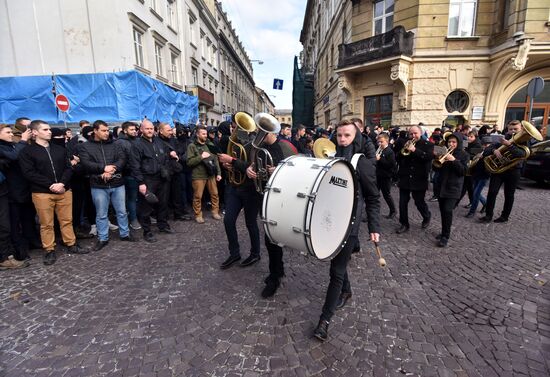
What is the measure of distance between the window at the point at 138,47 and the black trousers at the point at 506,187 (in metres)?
16.5

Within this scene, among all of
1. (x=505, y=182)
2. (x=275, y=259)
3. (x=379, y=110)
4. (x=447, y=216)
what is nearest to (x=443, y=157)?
(x=447, y=216)

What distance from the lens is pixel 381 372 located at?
2322 millimetres

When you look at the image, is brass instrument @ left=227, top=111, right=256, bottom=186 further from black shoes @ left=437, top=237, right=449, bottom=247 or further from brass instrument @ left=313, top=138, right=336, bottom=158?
black shoes @ left=437, top=237, right=449, bottom=247

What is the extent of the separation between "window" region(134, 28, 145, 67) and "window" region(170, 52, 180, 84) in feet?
11.8

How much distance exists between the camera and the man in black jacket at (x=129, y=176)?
516cm

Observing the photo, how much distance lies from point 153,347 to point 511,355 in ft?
10.2

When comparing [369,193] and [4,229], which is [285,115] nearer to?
[4,229]

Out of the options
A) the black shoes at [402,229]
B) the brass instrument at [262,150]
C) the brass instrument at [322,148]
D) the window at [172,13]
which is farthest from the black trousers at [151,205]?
the window at [172,13]

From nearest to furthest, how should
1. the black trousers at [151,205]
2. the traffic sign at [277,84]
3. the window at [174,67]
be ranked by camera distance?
1. the black trousers at [151,205]
2. the window at [174,67]
3. the traffic sign at [277,84]

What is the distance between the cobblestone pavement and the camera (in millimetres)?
2430

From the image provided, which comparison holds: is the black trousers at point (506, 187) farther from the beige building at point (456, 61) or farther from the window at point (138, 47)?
the window at point (138, 47)

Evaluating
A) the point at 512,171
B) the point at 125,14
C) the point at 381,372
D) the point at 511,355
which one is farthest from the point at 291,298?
the point at 125,14

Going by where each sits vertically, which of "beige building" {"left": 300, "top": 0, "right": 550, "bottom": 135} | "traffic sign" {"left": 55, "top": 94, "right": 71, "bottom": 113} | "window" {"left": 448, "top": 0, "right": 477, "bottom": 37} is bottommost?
"traffic sign" {"left": 55, "top": 94, "right": 71, "bottom": 113}

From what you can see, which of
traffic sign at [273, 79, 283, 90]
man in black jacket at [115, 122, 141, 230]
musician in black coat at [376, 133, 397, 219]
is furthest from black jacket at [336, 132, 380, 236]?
traffic sign at [273, 79, 283, 90]
